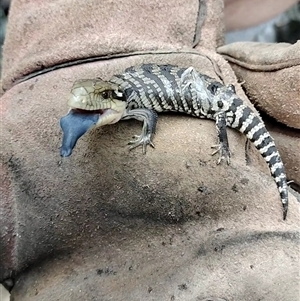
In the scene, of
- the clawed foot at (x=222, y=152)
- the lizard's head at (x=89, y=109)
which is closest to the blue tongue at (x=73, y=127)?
the lizard's head at (x=89, y=109)

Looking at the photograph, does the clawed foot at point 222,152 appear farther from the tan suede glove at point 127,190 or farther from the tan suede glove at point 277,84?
the tan suede glove at point 277,84

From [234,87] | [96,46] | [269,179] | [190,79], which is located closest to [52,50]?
[96,46]

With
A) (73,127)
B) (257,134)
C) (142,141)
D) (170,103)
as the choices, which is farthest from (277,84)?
(73,127)

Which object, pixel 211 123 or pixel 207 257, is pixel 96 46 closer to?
pixel 211 123

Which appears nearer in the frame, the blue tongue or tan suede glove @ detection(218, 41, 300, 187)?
the blue tongue

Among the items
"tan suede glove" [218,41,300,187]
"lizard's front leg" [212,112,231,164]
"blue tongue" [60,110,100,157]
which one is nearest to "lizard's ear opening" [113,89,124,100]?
"blue tongue" [60,110,100,157]

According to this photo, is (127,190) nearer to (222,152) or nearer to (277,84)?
(222,152)

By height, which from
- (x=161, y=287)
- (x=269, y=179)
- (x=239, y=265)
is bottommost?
(x=161, y=287)

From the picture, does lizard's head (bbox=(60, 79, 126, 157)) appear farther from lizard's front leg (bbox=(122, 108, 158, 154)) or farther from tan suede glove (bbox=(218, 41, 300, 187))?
Answer: tan suede glove (bbox=(218, 41, 300, 187))
